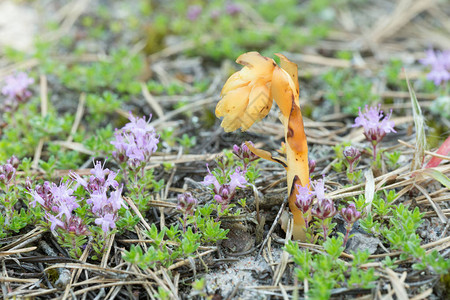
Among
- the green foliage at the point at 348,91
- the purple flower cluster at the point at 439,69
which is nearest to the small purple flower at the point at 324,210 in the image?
the green foliage at the point at 348,91

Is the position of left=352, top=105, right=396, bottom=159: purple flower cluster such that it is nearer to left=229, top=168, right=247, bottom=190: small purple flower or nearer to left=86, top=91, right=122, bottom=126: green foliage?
left=229, top=168, right=247, bottom=190: small purple flower

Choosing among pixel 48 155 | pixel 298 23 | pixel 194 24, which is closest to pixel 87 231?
pixel 48 155

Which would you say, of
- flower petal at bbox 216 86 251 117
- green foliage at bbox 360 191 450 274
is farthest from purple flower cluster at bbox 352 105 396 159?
flower petal at bbox 216 86 251 117

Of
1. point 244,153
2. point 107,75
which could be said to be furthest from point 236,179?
point 107,75

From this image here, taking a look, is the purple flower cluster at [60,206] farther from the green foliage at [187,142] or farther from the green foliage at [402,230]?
the green foliage at [402,230]

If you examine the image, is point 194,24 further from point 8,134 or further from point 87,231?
point 87,231
